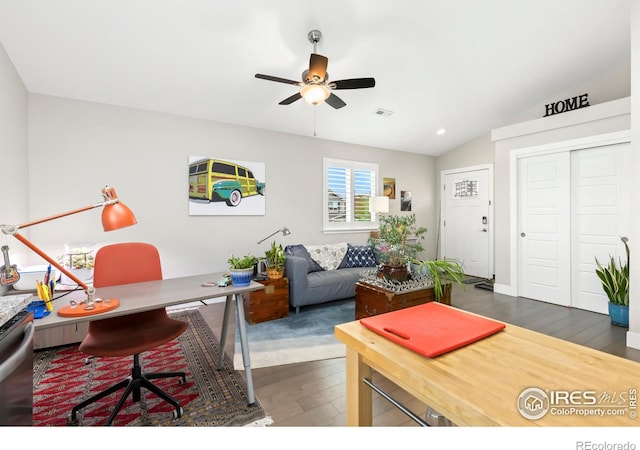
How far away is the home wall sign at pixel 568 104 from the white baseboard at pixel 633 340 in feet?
9.31

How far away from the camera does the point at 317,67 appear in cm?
225

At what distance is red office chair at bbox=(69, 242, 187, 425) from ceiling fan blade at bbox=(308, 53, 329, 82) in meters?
1.85

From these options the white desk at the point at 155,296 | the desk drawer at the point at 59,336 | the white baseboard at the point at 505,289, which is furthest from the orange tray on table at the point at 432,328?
the white baseboard at the point at 505,289

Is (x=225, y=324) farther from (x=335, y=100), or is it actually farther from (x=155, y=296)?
(x=335, y=100)

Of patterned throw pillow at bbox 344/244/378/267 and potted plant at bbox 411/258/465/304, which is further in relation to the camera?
patterned throw pillow at bbox 344/244/378/267

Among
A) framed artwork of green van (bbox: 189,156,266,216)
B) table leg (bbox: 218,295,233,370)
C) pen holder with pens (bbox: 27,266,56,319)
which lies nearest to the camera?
pen holder with pens (bbox: 27,266,56,319)

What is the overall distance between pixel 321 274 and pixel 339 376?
1808 mm

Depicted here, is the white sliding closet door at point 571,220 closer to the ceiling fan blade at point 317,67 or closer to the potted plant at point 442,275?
the potted plant at point 442,275

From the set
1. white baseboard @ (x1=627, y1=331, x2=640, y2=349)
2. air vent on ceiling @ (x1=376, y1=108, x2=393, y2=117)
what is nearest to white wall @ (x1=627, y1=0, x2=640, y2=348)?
white baseboard @ (x1=627, y1=331, x2=640, y2=349)

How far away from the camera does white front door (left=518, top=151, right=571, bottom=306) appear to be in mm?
3799

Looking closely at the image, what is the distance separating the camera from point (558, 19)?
2.81 meters

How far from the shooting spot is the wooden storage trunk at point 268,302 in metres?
3.20

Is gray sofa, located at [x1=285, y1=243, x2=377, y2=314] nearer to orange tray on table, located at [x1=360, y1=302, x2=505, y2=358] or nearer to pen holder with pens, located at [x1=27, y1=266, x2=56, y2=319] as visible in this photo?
pen holder with pens, located at [x1=27, y1=266, x2=56, y2=319]
